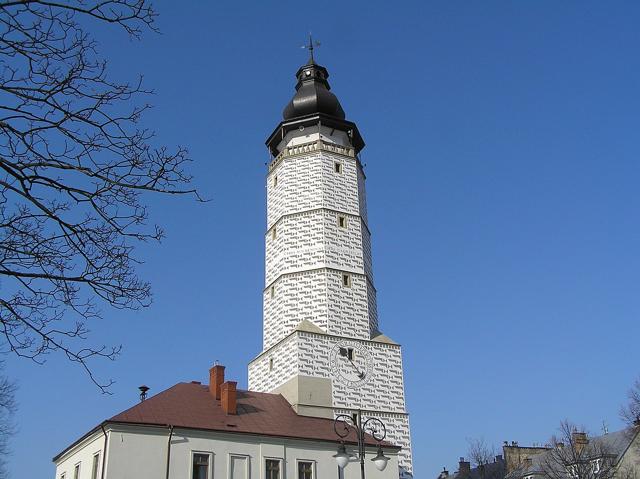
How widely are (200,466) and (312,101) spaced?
19.2 metres

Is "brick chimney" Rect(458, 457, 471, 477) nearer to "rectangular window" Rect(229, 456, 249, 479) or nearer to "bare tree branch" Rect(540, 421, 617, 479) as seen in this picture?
"bare tree branch" Rect(540, 421, 617, 479)

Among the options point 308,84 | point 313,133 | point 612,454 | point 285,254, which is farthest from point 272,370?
point 612,454

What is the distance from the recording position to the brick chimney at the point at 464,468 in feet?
157

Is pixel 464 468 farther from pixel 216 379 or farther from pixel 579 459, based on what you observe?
pixel 216 379

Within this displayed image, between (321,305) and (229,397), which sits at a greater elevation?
(321,305)

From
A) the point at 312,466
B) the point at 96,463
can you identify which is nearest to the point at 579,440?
the point at 312,466

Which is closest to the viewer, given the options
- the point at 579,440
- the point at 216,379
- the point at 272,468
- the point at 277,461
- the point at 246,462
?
the point at 246,462

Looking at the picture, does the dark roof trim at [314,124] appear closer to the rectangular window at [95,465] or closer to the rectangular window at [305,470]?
the rectangular window at [305,470]

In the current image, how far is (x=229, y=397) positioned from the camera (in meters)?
24.1

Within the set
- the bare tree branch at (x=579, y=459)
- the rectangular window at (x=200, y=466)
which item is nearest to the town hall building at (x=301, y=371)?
the rectangular window at (x=200, y=466)

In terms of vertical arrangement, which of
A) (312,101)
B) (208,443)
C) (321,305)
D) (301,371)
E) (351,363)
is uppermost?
(312,101)

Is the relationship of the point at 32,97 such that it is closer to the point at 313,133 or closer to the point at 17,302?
the point at 17,302

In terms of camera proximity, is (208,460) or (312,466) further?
(312,466)

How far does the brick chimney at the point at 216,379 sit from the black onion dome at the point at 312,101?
1400 centimetres
